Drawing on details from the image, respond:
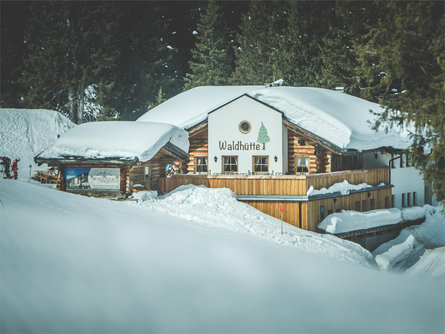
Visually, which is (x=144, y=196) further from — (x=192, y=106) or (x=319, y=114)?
(x=192, y=106)

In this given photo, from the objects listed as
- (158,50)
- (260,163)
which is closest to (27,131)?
(158,50)

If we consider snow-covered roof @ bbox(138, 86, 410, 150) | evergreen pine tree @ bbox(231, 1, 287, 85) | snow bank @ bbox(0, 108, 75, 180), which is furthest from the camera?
evergreen pine tree @ bbox(231, 1, 287, 85)

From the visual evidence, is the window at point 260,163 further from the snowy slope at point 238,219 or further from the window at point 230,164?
the snowy slope at point 238,219

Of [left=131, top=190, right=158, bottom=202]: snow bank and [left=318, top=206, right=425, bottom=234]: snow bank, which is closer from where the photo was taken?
[left=131, top=190, right=158, bottom=202]: snow bank

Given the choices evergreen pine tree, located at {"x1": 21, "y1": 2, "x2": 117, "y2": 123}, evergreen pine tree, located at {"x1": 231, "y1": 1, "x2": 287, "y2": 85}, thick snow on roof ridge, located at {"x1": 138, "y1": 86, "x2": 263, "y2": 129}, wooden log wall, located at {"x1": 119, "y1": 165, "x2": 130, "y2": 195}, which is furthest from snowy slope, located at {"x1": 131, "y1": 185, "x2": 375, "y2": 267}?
evergreen pine tree, located at {"x1": 231, "y1": 1, "x2": 287, "y2": 85}

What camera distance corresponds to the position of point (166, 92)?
227 ft

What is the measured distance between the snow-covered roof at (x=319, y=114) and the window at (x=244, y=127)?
217 centimetres

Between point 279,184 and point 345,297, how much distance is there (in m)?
17.0

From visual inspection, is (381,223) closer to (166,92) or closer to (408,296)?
(408,296)

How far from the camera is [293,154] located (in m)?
30.5

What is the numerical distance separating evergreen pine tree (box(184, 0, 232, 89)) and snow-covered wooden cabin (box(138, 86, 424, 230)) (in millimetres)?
35049

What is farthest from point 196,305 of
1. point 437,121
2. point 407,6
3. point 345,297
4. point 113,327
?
point 407,6

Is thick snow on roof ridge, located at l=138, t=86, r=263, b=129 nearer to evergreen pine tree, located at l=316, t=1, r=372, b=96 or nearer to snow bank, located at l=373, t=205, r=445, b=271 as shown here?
evergreen pine tree, located at l=316, t=1, r=372, b=96

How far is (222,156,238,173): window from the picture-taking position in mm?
30719
